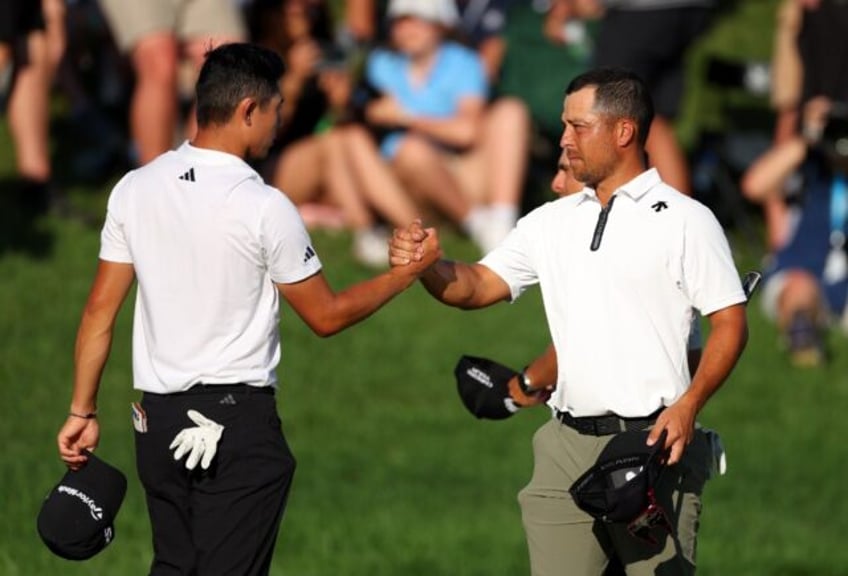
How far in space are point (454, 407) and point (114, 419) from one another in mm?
1953

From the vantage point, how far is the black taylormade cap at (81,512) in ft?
20.0

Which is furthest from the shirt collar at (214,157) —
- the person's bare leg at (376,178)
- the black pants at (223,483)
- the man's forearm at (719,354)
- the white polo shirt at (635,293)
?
the person's bare leg at (376,178)

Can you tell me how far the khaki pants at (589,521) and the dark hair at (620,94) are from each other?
99 centimetres

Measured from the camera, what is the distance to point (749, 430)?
1121 cm

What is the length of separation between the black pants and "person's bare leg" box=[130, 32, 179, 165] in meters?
5.99

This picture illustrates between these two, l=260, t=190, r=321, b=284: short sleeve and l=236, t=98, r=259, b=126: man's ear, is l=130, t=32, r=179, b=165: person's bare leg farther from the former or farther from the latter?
l=260, t=190, r=321, b=284: short sleeve

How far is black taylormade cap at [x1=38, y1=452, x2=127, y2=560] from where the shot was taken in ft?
20.0

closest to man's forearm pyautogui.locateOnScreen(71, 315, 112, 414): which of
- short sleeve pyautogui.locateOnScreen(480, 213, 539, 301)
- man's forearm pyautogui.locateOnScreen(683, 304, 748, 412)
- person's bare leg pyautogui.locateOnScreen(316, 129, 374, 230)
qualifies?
short sleeve pyautogui.locateOnScreen(480, 213, 539, 301)

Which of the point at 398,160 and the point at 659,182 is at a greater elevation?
the point at 659,182

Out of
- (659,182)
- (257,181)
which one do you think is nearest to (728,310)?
(659,182)

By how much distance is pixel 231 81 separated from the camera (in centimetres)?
591

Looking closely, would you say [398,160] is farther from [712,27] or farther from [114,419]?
[712,27]

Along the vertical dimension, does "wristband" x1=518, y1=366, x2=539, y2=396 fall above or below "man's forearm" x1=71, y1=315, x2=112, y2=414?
below

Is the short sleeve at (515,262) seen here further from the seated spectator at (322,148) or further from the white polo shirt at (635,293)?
the seated spectator at (322,148)
